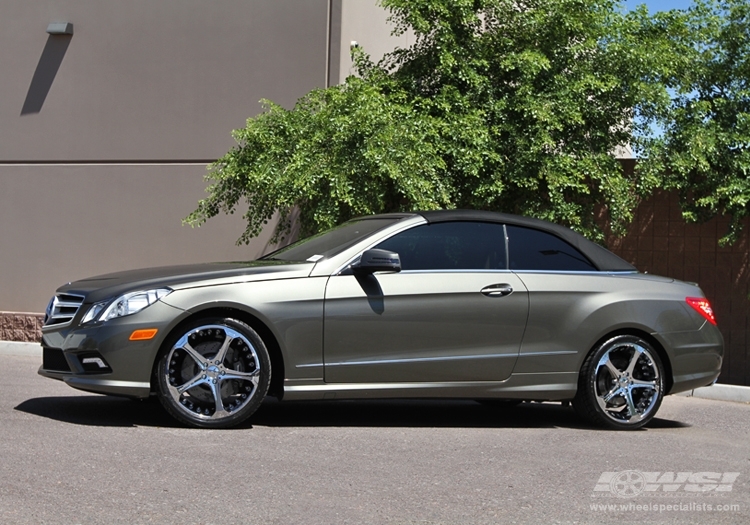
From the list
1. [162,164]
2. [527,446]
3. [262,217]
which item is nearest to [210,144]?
[162,164]

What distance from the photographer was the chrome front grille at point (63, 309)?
6.88 meters

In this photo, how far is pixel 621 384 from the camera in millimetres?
7727

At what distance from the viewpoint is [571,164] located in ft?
38.2

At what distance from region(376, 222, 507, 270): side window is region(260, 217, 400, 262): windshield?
213mm

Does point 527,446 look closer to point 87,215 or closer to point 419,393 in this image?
point 419,393

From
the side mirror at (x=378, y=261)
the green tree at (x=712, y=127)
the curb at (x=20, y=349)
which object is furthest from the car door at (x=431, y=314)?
the curb at (x=20, y=349)

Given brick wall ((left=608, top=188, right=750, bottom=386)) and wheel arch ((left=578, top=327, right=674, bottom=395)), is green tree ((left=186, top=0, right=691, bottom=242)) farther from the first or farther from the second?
wheel arch ((left=578, top=327, right=674, bottom=395))

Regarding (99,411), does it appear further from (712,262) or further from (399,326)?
(712,262)

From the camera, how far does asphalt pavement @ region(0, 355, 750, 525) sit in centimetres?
482

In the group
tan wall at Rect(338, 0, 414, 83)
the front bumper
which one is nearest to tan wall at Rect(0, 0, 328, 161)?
tan wall at Rect(338, 0, 414, 83)

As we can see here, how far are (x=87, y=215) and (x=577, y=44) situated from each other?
7374 millimetres

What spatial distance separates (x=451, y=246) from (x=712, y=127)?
5980mm

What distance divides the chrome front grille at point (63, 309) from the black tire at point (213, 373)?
0.70 meters

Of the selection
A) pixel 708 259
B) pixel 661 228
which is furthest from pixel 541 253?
pixel 708 259
